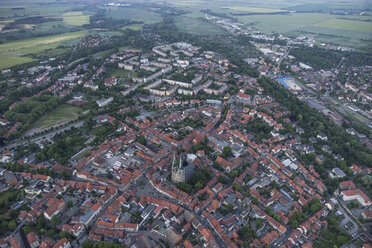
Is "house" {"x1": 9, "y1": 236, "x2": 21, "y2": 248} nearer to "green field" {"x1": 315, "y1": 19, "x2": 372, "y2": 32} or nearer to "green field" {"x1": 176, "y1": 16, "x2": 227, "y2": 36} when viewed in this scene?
"green field" {"x1": 176, "y1": 16, "x2": 227, "y2": 36}

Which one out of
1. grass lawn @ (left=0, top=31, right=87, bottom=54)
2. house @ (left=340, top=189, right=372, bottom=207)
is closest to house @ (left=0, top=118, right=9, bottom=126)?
grass lawn @ (left=0, top=31, right=87, bottom=54)

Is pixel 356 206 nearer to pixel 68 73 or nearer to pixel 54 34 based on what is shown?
pixel 68 73

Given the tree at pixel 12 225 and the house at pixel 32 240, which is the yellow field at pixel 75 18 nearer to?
the tree at pixel 12 225

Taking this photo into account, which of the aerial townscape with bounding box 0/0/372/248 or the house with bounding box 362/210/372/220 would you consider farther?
the house with bounding box 362/210/372/220

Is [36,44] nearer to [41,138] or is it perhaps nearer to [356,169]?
[41,138]

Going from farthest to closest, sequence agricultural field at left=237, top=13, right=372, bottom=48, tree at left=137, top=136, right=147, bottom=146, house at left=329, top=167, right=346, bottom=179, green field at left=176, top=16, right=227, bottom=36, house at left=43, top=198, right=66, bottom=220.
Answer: green field at left=176, top=16, right=227, bottom=36, agricultural field at left=237, top=13, right=372, bottom=48, tree at left=137, top=136, right=147, bottom=146, house at left=329, top=167, right=346, bottom=179, house at left=43, top=198, right=66, bottom=220

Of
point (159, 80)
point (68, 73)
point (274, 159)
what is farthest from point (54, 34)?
point (274, 159)
